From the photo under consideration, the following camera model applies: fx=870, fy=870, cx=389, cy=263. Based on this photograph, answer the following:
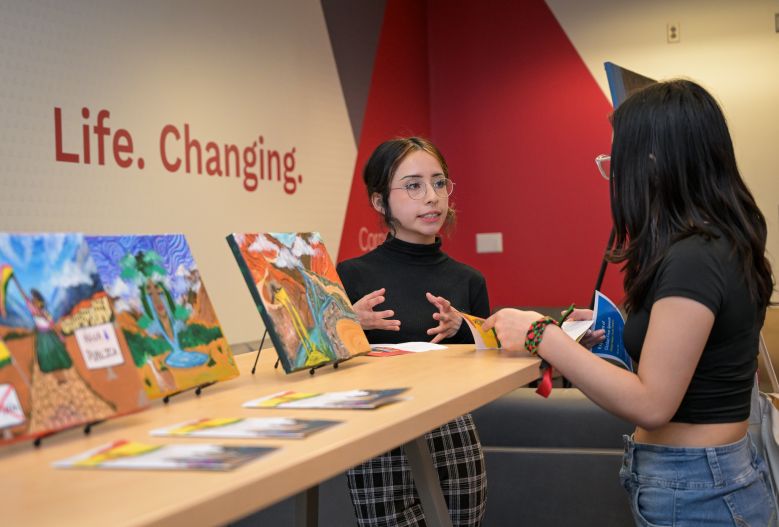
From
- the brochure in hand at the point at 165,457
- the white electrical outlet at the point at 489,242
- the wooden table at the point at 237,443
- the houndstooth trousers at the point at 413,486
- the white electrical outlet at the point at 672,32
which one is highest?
the white electrical outlet at the point at 672,32

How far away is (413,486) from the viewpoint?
212 centimetres

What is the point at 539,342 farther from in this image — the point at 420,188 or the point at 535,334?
the point at 420,188

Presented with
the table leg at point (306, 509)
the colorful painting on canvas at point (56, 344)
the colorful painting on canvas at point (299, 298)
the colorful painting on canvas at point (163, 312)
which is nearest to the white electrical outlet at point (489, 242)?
the table leg at point (306, 509)

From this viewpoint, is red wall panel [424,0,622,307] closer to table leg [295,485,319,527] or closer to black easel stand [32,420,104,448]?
table leg [295,485,319,527]

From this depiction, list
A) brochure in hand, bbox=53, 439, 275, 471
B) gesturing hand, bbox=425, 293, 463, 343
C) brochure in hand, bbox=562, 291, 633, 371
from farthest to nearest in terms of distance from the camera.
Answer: gesturing hand, bbox=425, 293, 463, 343 < brochure in hand, bbox=562, 291, 633, 371 < brochure in hand, bbox=53, 439, 275, 471

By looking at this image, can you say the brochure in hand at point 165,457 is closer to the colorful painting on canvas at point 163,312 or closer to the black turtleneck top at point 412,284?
the colorful painting on canvas at point 163,312

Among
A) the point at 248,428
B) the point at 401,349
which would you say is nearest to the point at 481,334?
the point at 401,349

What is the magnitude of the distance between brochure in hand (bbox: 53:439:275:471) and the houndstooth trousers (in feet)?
3.66

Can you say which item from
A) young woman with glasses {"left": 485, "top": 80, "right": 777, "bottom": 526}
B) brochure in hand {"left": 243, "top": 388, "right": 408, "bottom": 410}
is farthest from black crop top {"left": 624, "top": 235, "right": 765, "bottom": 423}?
brochure in hand {"left": 243, "top": 388, "right": 408, "bottom": 410}

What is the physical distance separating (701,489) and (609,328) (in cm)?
47

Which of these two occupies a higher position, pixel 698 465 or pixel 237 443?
pixel 237 443

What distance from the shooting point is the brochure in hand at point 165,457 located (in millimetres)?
896

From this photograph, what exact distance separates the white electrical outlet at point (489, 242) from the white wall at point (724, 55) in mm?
1369

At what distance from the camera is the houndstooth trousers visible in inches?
81.7
